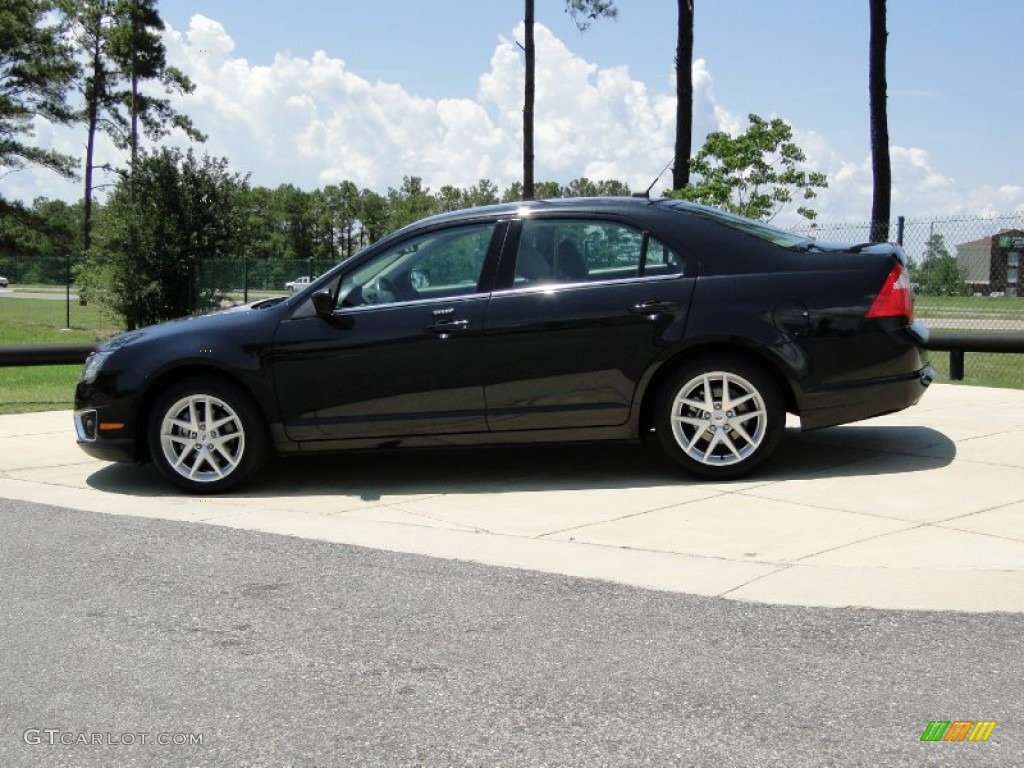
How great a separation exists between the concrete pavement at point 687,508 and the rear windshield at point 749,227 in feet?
4.57

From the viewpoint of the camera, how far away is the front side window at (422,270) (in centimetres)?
755

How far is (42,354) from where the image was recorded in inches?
508

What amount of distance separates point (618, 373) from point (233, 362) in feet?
7.67

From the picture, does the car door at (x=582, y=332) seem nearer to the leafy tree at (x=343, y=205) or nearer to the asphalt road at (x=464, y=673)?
the asphalt road at (x=464, y=673)

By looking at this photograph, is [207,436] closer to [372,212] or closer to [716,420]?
[716,420]

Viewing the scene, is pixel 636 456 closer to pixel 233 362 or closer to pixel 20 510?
pixel 233 362

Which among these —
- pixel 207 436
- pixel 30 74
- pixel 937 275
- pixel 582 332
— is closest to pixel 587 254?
pixel 582 332

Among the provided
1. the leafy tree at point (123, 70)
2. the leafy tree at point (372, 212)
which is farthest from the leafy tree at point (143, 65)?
the leafy tree at point (372, 212)

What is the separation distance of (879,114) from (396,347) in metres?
17.7

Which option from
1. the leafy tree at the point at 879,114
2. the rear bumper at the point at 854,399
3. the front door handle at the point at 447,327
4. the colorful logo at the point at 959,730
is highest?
the leafy tree at the point at 879,114

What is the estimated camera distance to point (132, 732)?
12.3 ft

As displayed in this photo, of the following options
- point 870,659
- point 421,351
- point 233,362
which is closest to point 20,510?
point 233,362

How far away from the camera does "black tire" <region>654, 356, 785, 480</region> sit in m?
7.19

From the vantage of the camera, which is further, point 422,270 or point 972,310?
point 972,310
